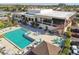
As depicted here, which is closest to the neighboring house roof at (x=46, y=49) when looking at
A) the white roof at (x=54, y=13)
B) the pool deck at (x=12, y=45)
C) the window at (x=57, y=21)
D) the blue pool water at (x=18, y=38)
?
the pool deck at (x=12, y=45)

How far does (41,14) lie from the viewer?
3.05 metres

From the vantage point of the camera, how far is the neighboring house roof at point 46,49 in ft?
9.59

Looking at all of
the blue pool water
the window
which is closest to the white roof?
the window

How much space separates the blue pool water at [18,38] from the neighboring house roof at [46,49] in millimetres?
241

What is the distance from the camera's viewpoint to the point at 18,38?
→ 302cm

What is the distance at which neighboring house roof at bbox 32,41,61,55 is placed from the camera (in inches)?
115

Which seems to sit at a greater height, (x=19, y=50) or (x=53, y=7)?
(x=53, y=7)

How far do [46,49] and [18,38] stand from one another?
65 centimetres

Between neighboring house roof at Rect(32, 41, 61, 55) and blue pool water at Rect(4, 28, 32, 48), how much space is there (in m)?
0.24

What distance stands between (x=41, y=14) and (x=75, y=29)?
0.80 metres

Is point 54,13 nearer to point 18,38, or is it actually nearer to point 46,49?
point 46,49

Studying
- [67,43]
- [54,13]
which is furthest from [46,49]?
[54,13]

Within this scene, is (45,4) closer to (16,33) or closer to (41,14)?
Answer: (41,14)

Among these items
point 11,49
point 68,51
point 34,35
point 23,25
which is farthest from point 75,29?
point 11,49
